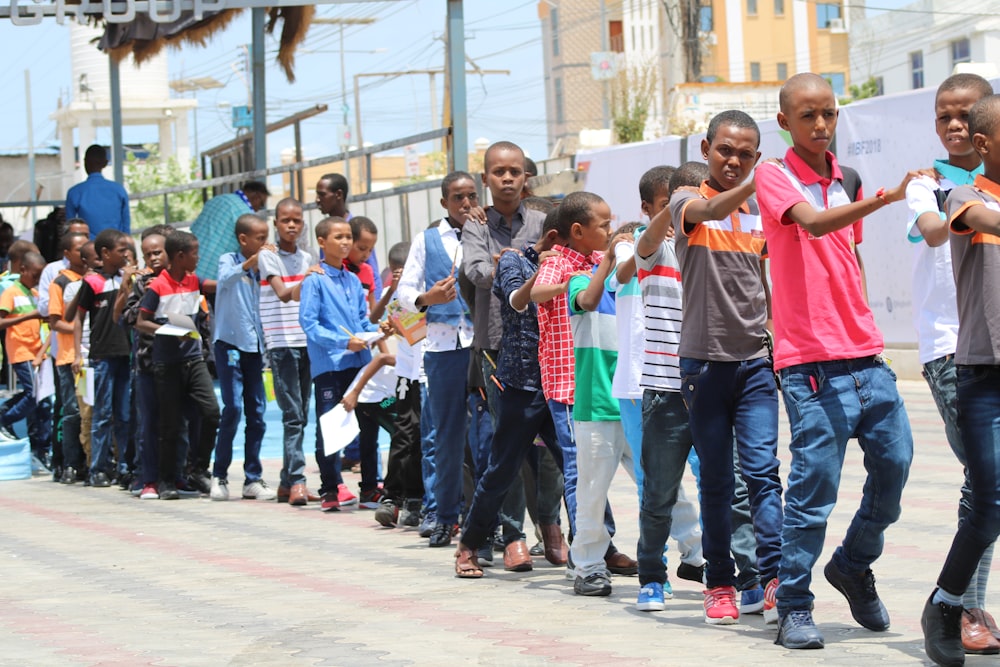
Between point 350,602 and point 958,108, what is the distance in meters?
3.33

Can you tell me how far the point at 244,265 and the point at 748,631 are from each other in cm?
621

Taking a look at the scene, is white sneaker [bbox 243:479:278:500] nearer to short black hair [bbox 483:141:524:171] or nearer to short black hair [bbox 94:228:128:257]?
short black hair [bbox 94:228:128:257]

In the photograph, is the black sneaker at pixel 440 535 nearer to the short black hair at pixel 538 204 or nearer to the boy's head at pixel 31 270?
the short black hair at pixel 538 204

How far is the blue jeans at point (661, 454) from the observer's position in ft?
21.0

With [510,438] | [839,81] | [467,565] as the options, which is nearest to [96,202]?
[467,565]

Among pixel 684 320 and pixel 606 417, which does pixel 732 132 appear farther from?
pixel 606 417

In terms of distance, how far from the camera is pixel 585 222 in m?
7.07

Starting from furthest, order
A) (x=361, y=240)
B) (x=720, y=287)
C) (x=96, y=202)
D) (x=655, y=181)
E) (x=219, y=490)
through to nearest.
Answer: (x=96, y=202), (x=219, y=490), (x=361, y=240), (x=655, y=181), (x=720, y=287)

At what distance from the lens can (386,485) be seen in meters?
9.98


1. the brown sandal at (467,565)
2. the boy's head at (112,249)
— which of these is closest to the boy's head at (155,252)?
the boy's head at (112,249)

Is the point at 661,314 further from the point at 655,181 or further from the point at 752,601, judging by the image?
the point at 752,601

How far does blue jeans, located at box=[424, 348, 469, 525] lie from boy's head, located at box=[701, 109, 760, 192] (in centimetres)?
290

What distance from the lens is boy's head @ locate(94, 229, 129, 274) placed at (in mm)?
12617

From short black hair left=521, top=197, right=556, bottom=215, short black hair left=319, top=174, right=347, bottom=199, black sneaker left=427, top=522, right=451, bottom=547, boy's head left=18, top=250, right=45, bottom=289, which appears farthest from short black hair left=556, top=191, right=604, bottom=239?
boy's head left=18, top=250, right=45, bottom=289
